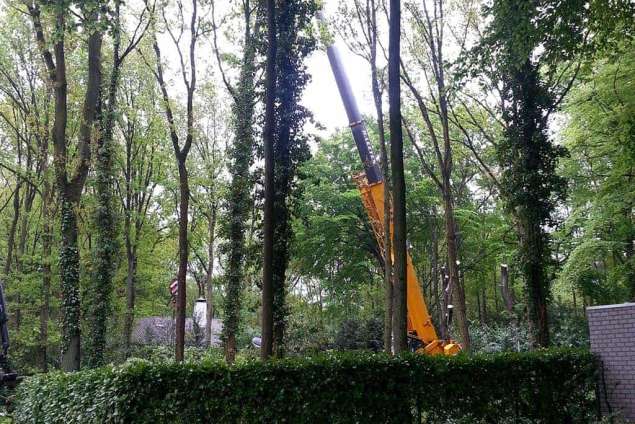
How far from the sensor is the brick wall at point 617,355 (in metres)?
7.14

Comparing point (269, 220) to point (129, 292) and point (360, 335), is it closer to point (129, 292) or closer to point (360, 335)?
point (360, 335)

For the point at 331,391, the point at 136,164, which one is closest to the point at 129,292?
the point at 136,164

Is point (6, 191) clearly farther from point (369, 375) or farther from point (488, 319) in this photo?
point (488, 319)

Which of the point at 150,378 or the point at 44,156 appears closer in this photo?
the point at 150,378

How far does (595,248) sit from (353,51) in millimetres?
8633

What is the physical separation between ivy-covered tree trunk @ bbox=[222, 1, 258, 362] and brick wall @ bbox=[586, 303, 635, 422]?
8551 mm

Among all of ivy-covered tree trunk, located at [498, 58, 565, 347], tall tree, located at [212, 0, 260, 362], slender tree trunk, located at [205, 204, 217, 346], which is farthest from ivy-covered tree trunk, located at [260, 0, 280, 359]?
slender tree trunk, located at [205, 204, 217, 346]

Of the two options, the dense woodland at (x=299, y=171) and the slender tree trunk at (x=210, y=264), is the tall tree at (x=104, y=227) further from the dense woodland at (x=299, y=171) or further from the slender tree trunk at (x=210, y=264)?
the slender tree trunk at (x=210, y=264)

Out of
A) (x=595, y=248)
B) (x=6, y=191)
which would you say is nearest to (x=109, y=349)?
(x=6, y=191)

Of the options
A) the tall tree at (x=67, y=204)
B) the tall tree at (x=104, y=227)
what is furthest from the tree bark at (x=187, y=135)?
the tall tree at (x=67, y=204)

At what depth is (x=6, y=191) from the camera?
80.6 feet

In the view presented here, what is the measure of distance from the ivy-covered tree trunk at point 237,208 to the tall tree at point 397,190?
226 inches

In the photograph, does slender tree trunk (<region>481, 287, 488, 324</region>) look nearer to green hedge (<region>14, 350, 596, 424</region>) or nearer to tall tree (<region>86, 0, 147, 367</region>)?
tall tree (<region>86, 0, 147, 367</region>)

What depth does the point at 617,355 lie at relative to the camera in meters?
7.31
